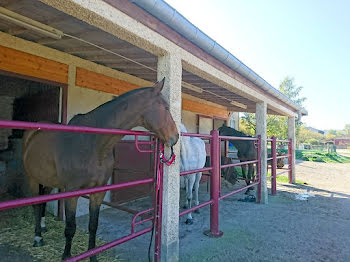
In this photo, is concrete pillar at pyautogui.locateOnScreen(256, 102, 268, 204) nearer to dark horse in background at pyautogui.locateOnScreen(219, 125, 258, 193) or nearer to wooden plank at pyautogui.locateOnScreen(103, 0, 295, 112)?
dark horse in background at pyautogui.locateOnScreen(219, 125, 258, 193)

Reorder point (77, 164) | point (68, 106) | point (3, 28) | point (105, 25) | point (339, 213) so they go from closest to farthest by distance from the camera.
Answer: point (105, 25)
point (77, 164)
point (3, 28)
point (68, 106)
point (339, 213)

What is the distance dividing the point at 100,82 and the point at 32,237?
259 cm

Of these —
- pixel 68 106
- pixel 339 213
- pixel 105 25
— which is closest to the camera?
pixel 105 25

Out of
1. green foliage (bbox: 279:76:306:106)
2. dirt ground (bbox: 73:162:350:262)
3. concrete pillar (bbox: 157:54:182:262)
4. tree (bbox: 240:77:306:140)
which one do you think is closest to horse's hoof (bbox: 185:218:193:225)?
dirt ground (bbox: 73:162:350:262)

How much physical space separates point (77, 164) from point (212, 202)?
1.85 meters

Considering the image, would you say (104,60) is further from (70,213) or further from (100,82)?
(70,213)

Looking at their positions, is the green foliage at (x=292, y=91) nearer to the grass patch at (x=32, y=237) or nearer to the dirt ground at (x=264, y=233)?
the dirt ground at (x=264, y=233)

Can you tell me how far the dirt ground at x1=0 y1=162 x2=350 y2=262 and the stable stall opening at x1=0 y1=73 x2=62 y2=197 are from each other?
1.86 m

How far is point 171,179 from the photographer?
2307 mm

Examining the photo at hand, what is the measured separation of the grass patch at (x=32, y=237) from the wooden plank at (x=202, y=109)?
430 centimetres

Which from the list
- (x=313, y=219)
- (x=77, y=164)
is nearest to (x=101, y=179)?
(x=77, y=164)

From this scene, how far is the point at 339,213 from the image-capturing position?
4148mm

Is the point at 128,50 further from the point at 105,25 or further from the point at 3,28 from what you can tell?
the point at 3,28

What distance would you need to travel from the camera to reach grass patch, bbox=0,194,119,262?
95.1 inches
